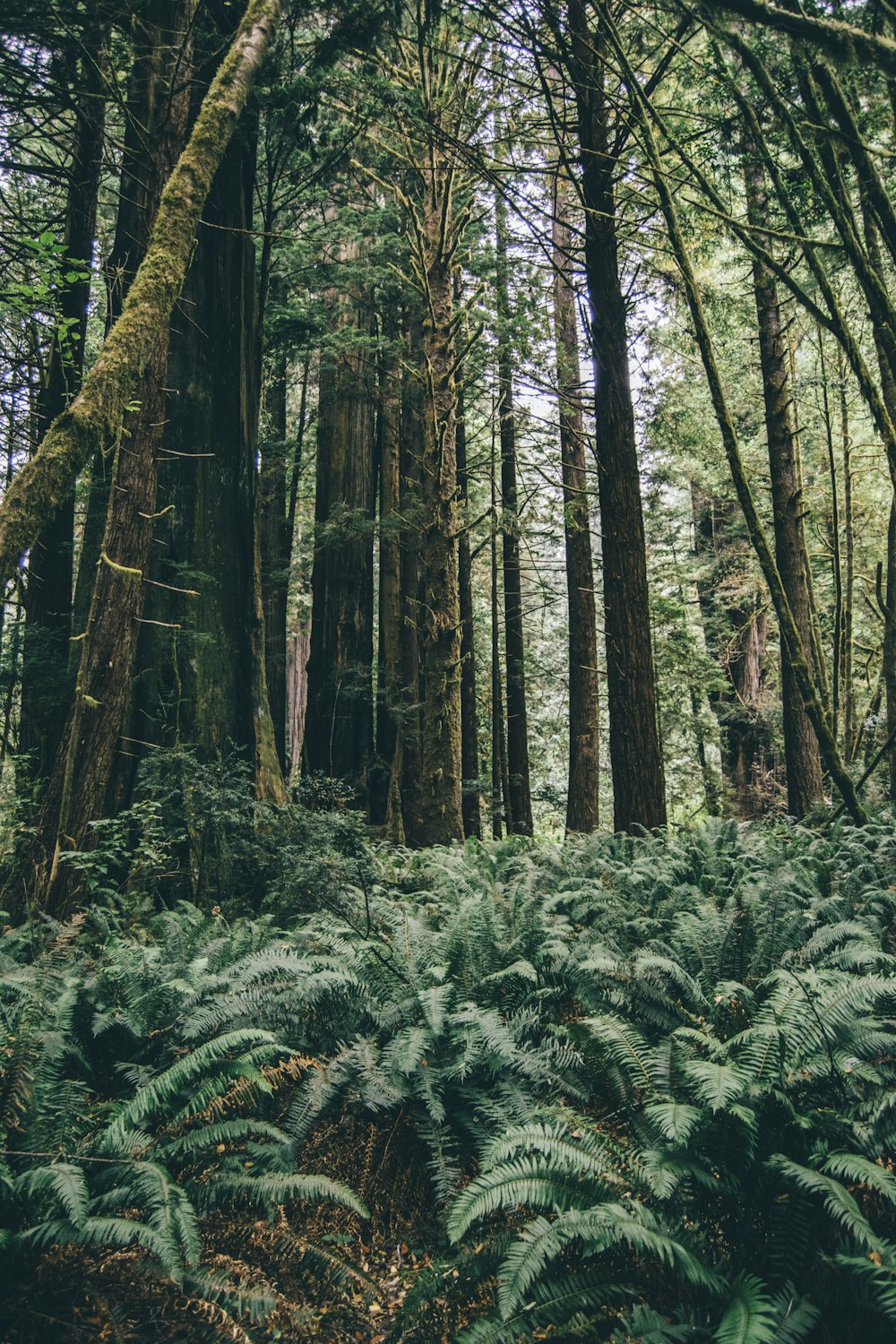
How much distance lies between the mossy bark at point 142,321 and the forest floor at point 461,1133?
2.12 meters

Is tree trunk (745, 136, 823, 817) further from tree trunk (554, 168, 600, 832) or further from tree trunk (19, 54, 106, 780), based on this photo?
tree trunk (19, 54, 106, 780)

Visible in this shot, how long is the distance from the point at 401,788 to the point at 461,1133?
9.04 m

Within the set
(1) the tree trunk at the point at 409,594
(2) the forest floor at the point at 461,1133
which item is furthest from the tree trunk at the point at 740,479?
(1) the tree trunk at the point at 409,594

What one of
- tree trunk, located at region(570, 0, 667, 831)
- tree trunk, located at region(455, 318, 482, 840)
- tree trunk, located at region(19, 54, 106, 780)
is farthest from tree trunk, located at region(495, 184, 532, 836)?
tree trunk, located at region(19, 54, 106, 780)

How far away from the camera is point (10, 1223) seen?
2.46m

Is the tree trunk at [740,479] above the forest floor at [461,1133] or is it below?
above

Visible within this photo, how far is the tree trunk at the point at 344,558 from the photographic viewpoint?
12.7 meters

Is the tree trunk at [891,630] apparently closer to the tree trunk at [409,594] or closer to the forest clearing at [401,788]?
the forest clearing at [401,788]

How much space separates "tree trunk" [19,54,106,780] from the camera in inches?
301

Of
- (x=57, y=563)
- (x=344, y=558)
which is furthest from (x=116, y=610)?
(x=344, y=558)

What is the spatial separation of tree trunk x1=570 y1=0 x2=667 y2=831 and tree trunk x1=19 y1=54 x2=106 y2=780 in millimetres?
4769

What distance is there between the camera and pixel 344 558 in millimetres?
13211

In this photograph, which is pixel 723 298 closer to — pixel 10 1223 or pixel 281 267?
pixel 281 267

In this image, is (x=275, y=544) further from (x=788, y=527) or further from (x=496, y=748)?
(x=788, y=527)
